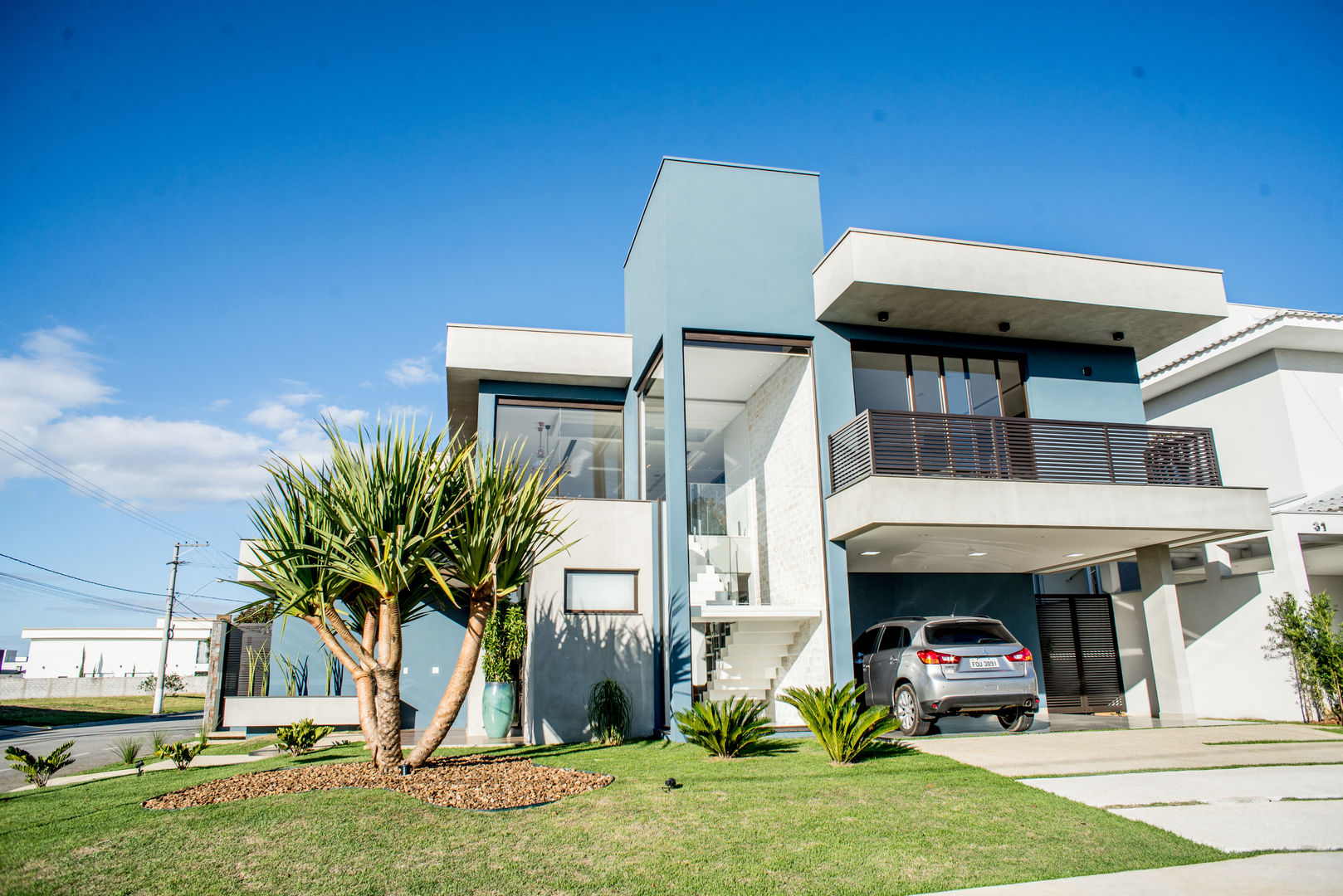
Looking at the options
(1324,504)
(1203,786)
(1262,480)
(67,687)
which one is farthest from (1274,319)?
(67,687)

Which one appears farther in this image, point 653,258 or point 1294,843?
point 653,258

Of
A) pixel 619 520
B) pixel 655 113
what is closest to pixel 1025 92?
pixel 655 113

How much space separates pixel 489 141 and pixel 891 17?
6.24m

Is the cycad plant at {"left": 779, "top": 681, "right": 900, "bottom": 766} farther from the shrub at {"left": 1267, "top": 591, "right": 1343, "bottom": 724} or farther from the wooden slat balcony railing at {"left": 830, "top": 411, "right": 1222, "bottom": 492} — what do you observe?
the shrub at {"left": 1267, "top": 591, "right": 1343, "bottom": 724}

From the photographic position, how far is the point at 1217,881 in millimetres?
4594

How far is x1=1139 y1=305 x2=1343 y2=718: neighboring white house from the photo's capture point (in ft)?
44.6

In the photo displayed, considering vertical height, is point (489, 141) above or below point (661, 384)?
above

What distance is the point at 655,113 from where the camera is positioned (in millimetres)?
12320

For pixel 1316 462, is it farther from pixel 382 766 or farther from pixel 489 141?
pixel 382 766

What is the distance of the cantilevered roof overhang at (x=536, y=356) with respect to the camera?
14.9 meters

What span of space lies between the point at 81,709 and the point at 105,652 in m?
30.7

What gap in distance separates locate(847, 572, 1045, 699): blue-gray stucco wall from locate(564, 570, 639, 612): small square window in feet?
14.4

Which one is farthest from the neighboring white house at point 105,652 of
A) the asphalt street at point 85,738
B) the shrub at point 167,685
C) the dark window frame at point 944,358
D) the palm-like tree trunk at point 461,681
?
the dark window frame at point 944,358

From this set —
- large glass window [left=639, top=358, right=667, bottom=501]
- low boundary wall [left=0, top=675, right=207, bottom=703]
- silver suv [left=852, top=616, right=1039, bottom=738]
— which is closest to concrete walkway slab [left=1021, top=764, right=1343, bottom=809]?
silver suv [left=852, top=616, right=1039, bottom=738]
